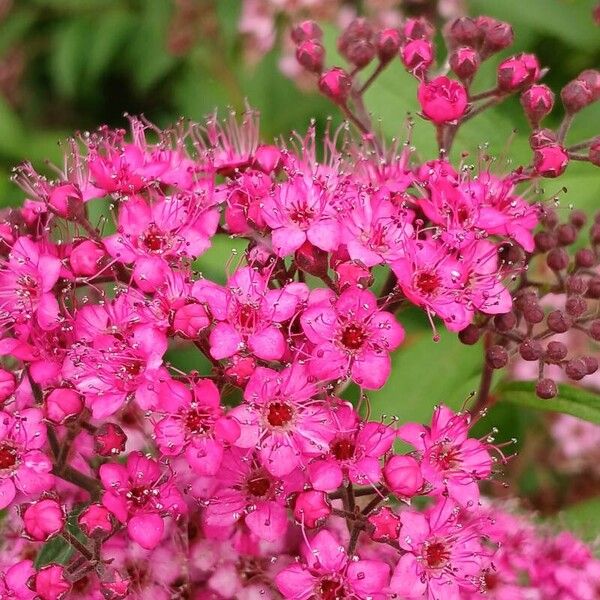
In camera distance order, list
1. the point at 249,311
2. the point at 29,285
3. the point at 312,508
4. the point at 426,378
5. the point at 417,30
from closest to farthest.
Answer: the point at 312,508
the point at 249,311
the point at 29,285
the point at 417,30
the point at 426,378

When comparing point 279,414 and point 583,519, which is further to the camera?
point 583,519

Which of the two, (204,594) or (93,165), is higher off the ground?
(93,165)

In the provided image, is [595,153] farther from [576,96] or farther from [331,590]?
[331,590]

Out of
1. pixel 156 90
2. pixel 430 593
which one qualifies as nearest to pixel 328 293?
pixel 430 593

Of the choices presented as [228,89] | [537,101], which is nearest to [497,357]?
[537,101]

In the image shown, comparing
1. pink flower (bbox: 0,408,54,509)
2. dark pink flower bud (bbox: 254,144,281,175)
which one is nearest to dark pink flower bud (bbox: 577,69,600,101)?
dark pink flower bud (bbox: 254,144,281,175)

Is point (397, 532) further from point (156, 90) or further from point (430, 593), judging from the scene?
point (156, 90)
